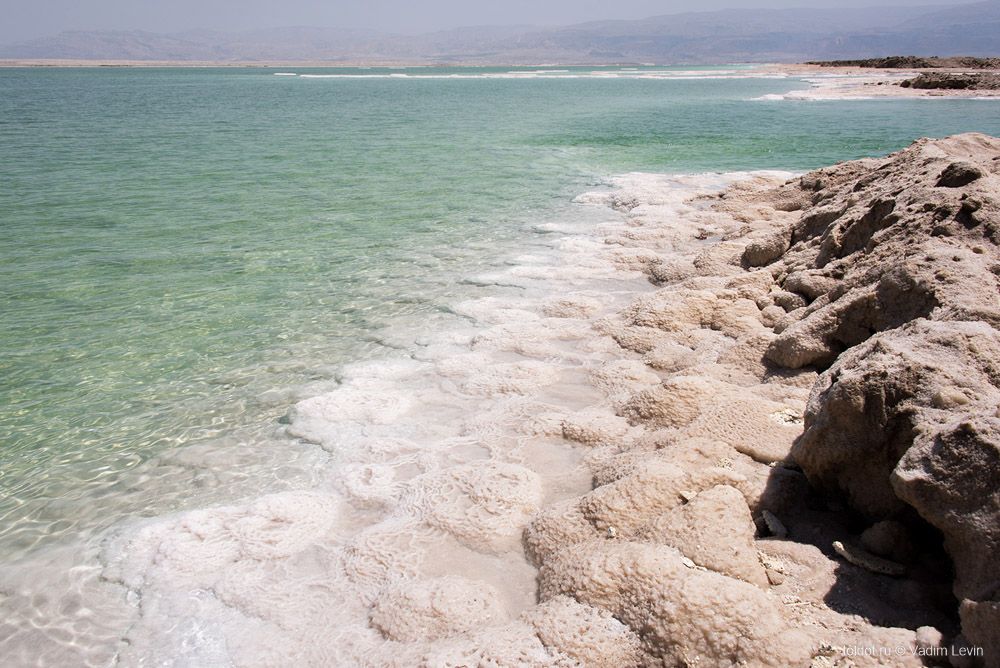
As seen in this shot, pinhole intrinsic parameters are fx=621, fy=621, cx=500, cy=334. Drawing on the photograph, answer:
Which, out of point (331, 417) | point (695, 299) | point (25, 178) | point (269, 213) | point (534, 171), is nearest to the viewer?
point (331, 417)

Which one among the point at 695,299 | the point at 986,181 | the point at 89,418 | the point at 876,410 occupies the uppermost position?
the point at 986,181

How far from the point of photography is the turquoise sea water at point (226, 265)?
4.37 meters

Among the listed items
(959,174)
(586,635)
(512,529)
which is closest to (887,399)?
(586,635)

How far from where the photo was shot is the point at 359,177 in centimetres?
1466

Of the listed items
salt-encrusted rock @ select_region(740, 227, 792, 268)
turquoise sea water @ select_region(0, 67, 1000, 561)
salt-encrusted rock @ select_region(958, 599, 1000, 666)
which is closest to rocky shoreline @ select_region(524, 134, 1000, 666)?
salt-encrusted rock @ select_region(958, 599, 1000, 666)

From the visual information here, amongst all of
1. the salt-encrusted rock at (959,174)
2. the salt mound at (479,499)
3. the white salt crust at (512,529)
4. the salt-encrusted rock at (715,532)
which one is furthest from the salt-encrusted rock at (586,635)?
the salt-encrusted rock at (959,174)

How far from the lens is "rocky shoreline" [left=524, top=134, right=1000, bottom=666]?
7.38 ft

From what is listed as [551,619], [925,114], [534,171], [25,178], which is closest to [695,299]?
[551,619]

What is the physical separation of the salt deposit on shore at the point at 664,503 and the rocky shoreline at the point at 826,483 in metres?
0.01

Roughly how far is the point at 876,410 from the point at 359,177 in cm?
1349

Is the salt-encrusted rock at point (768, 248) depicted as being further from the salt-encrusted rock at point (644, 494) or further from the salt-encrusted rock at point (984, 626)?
the salt-encrusted rock at point (984, 626)

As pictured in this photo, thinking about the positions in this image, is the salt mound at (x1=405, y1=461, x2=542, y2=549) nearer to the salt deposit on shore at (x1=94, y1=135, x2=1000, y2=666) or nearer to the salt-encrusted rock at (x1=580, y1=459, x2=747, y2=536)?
the salt deposit on shore at (x1=94, y1=135, x2=1000, y2=666)

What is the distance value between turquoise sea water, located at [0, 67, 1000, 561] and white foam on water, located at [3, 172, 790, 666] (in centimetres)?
37

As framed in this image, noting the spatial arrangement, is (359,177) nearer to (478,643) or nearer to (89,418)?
(89,418)
